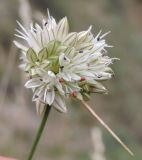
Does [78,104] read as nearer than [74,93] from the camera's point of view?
No

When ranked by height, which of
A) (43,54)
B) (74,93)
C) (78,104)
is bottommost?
(78,104)

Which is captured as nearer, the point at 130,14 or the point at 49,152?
the point at 49,152

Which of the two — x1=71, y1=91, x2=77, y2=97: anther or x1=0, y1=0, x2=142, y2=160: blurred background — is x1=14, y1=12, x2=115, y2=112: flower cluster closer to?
x1=71, y1=91, x2=77, y2=97: anther

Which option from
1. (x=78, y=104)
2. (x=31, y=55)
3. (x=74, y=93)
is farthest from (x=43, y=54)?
(x=78, y=104)

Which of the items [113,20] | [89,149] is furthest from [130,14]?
[89,149]

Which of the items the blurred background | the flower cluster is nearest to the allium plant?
the flower cluster

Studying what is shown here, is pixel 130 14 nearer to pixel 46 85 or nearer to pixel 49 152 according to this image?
pixel 49 152

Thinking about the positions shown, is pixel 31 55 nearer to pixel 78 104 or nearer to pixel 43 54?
pixel 43 54

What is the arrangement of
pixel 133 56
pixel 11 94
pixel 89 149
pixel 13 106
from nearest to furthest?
pixel 89 149 < pixel 13 106 < pixel 11 94 < pixel 133 56
